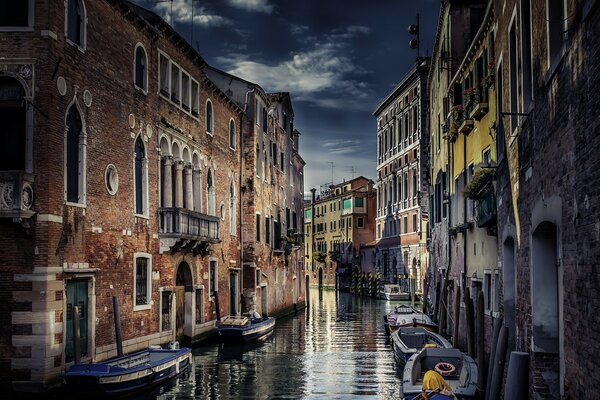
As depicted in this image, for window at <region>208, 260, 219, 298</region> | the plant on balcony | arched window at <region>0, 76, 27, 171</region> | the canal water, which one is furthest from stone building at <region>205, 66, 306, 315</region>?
arched window at <region>0, 76, 27, 171</region>

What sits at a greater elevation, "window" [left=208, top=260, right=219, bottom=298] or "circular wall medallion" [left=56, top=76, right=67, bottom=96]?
"circular wall medallion" [left=56, top=76, right=67, bottom=96]

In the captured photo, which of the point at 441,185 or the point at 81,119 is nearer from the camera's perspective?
the point at 81,119

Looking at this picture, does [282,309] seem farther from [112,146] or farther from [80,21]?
[80,21]

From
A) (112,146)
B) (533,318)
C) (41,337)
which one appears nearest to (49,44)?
(112,146)

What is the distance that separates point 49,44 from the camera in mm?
13680

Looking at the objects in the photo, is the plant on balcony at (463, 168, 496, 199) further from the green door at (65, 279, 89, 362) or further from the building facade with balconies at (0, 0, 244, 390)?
the green door at (65, 279, 89, 362)

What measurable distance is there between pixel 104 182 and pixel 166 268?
4.79 meters

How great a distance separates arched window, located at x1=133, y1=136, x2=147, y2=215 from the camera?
18578 mm

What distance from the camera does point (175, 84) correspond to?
71.9ft

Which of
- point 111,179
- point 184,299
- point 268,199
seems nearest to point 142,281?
point 111,179

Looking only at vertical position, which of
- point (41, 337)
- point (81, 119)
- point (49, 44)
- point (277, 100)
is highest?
point (277, 100)

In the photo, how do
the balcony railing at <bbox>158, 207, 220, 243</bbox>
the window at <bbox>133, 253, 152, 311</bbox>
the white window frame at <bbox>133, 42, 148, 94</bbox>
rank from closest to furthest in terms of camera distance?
the window at <bbox>133, 253, 152, 311</bbox> → the white window frame at <bbox>133, 42, 148, 94</bbox> → the balcony railing at <bbox>158, 207, 220, 243</bbox>

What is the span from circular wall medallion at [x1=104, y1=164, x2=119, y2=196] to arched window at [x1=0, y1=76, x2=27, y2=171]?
8.88 feet

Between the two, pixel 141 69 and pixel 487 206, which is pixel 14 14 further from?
pixel 487 206
